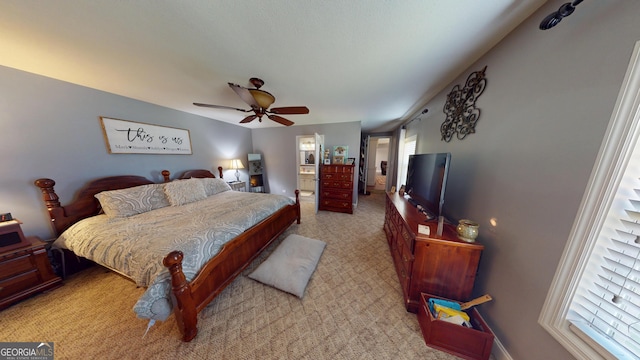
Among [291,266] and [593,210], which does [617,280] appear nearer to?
[593,210]

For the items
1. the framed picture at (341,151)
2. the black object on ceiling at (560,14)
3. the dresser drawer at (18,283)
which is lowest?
the dresser drawer at (18,283)

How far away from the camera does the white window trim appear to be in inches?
25.7

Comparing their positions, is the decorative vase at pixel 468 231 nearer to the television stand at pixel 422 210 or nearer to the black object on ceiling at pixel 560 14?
the television stand at pixel 422 210

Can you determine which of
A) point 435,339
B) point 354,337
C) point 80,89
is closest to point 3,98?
point 80,89

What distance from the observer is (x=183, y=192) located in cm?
257

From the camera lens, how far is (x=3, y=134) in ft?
5.36

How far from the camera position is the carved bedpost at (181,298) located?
1.11 metres

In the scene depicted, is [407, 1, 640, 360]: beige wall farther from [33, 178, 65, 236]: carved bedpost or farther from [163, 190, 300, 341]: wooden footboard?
[33, 178, 65, 236]: carved bedpost

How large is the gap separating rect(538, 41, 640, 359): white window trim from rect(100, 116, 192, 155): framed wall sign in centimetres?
→ 436

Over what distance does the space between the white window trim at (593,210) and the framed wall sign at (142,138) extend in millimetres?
4364

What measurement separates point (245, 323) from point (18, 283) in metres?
2.14

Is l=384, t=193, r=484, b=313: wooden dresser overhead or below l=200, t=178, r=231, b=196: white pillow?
below

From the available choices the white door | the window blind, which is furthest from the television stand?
the white door

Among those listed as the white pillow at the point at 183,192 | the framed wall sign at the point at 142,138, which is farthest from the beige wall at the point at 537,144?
the framed wall sign at the point at 142,138
